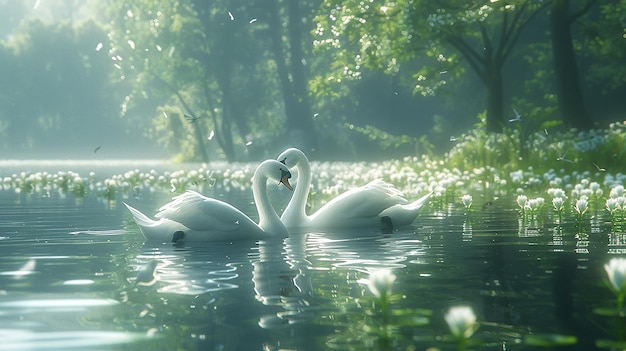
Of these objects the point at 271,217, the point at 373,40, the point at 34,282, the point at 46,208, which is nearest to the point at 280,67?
the point at 373,40

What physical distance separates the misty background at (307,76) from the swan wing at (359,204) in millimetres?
4211

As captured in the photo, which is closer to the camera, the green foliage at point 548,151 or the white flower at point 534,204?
the white flower at point 534,204

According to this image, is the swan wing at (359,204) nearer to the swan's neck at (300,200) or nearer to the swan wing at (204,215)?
the swan's neck at (300,200)

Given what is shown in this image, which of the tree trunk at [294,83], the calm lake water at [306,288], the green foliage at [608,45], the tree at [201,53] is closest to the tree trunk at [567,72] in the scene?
the green foliage at [608,45]

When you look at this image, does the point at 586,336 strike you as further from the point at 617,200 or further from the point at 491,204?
the point at 491,204

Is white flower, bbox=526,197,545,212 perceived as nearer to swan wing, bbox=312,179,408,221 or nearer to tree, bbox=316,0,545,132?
swan wing, bbox=312,179,408,221

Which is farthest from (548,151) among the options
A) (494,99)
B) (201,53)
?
(201,53)

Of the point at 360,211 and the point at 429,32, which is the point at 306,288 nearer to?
the point at 360,211

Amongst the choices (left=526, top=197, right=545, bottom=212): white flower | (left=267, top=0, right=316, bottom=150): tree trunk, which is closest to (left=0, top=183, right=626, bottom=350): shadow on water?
(left=526, top=197, right=545, bottom=212): white flower

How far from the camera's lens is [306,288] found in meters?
7.52

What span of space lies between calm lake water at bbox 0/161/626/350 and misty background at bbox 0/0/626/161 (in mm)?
6302

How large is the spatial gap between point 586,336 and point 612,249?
427 cm

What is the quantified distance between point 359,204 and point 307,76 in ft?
160

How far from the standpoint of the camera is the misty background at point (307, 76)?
30594 mm
